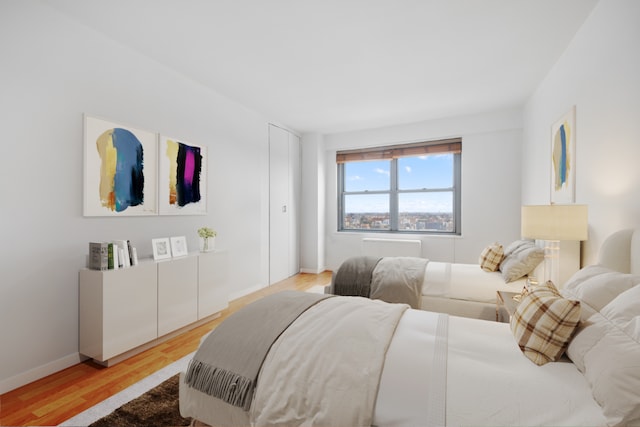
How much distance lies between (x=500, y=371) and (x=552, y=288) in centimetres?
70

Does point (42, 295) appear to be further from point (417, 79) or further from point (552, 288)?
point (417, 79)

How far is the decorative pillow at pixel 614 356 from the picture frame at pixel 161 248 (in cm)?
303

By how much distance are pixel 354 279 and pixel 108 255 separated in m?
2.22

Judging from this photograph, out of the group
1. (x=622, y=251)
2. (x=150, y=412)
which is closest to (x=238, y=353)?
(x=150, y=412)

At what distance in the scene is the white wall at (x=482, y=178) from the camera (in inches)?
174

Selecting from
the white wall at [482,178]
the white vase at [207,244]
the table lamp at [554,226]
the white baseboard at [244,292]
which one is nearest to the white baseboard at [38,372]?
the white vase at [207,244]

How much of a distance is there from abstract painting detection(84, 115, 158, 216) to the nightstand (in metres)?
3.19

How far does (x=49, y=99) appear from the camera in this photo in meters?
2.18

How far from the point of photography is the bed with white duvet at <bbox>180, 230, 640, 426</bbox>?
37.8 inches

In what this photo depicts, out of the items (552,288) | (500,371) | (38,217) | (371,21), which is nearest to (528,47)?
(371,21)

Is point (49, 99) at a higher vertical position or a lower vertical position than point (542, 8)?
lower

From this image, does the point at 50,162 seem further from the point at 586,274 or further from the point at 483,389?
the point at 586,274

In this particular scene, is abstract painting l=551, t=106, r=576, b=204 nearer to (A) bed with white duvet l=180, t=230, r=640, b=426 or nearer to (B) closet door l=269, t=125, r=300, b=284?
(A) bed with white duvet l=180, t=230, r=640, b=426

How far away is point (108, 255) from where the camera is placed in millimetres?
2326
